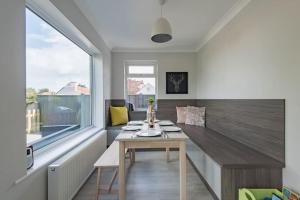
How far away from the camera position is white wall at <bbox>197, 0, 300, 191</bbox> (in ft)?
5.46

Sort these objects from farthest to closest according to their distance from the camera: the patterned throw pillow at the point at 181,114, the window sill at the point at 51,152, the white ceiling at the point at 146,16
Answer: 1. the patterned throw pillow at the point at 181,114
2. the white ceiling at the point at 146,16
3. the window sill at the point at 51,152

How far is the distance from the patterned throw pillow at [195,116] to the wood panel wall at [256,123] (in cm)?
83

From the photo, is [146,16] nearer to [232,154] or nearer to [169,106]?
[232,154]

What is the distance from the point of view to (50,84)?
88.2 inches

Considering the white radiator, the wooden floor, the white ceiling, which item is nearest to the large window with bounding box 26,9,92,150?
the white radiator

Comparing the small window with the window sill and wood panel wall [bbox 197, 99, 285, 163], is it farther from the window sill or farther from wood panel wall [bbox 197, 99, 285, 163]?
the window sill

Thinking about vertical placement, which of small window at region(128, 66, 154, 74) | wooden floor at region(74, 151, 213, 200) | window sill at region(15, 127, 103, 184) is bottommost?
wooden floor at region(74, 151, 213, 200)

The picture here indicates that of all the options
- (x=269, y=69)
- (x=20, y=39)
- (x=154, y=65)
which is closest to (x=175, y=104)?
(x=154, y=65)

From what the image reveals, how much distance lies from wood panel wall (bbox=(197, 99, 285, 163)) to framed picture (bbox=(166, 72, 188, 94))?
1.70m

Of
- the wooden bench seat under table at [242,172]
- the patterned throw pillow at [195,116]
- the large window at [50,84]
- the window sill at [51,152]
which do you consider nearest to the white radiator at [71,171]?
the window sill at [51,152]

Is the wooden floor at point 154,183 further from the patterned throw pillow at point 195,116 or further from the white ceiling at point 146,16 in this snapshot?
the white ceiling at point 146,16

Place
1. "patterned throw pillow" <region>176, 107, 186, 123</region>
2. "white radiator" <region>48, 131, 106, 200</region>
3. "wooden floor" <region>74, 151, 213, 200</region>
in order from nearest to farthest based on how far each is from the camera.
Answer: "white radiator" <region>48, 131, 106, 200</region> < "wooden floor" <region>74, 151, 213, 200</region> < "patterned throw pillow" <region>176, 107, 186, 123</region>

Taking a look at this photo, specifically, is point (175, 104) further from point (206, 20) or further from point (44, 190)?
point (44, 190)

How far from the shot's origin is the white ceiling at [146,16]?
2.58 meters
